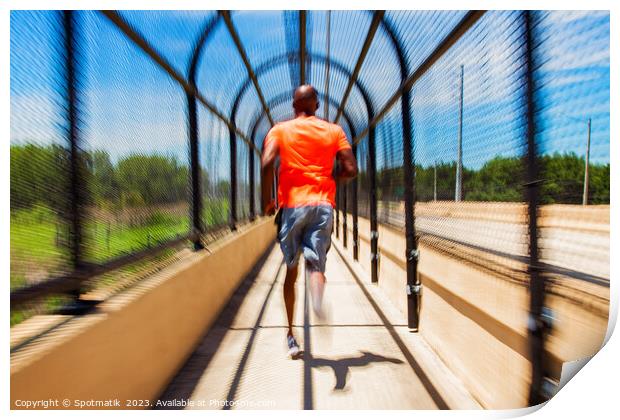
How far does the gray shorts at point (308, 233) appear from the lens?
3.10m

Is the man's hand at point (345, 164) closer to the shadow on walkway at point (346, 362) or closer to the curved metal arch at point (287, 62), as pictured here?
the shadow on walkway at point (346, 362)

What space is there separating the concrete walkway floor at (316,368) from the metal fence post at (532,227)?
576mm

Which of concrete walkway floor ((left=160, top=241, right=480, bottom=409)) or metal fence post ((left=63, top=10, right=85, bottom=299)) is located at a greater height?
metal fence post ((left=63, top=10, right=85, bottom=299))

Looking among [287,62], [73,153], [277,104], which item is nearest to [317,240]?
[73,153]

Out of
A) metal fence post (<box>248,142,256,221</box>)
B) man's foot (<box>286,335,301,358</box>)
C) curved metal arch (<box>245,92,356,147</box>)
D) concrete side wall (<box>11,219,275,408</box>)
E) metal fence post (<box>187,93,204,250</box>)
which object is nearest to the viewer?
concrete side wall (<box>11,219,275,408</box>)

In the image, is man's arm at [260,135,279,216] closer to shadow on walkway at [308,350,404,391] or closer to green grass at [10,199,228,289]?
green grass at [10,199,228,289]

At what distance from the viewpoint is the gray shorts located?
3.10 m

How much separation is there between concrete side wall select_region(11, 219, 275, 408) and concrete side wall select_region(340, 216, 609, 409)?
168 centimetres

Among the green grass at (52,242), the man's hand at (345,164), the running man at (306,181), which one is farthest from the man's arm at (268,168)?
the green grass at (52,242)

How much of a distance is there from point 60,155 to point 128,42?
1004 mm

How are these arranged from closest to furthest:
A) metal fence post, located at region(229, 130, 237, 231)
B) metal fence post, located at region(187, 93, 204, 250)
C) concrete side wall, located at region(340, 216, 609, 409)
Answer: concrete side wall, located at region(340, 216, 609, 409), metal fence post, located at region(187, 93, 204, 250), metal fence post, located at region(229, 130, 237, 231)

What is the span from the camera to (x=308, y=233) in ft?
10.3

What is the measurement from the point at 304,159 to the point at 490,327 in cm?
139

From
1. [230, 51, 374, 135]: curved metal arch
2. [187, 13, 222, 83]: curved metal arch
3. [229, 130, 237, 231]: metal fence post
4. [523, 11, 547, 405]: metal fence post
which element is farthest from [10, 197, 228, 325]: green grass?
[229, 130, 237, 231]: metal fence post
